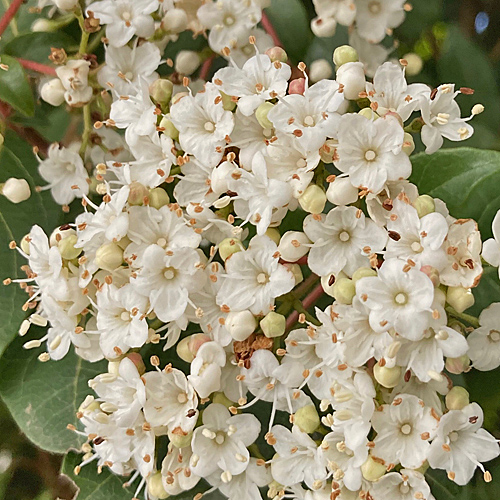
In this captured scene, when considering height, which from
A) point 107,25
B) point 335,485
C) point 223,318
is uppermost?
point 107,25

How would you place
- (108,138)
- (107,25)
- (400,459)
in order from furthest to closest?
1. (108,138)
2. (107,25)
3. (400,459)

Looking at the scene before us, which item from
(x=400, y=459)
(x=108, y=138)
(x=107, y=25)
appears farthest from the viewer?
(x=108, y=138)

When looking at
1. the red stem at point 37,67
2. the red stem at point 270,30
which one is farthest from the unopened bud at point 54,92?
the red stem at point 270,30

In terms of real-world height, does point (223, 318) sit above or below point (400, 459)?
above

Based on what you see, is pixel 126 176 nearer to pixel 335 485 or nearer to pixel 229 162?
pixel 229 162

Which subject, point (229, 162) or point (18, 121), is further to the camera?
point (18, 121)

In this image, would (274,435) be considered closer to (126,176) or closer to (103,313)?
(103,313)

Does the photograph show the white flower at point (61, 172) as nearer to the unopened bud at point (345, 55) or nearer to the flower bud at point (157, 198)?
the flower bud at point (157, 198)

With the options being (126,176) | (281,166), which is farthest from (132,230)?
(281,166)
